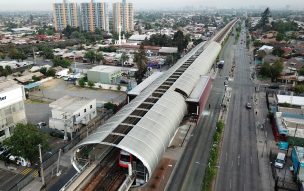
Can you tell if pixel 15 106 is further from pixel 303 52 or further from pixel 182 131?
pixel 303 52

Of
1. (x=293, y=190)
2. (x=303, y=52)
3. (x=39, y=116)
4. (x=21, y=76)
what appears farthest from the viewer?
(x=303, y=52)

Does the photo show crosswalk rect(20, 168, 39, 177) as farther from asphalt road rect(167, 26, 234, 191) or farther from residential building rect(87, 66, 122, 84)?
residential building rect(87, 66, 122, 84)

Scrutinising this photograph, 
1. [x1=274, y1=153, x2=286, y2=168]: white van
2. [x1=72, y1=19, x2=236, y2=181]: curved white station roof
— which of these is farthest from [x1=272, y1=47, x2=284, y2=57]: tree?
[x1=274, y1=153, x2=286, y2=168]: white van

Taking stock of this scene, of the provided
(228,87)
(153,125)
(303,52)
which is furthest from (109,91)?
(303,52)

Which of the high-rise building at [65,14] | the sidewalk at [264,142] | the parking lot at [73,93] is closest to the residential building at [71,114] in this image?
the parking lot at [73,93]

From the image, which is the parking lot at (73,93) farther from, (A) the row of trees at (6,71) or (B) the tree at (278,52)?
(B) the tree at (278,52)
